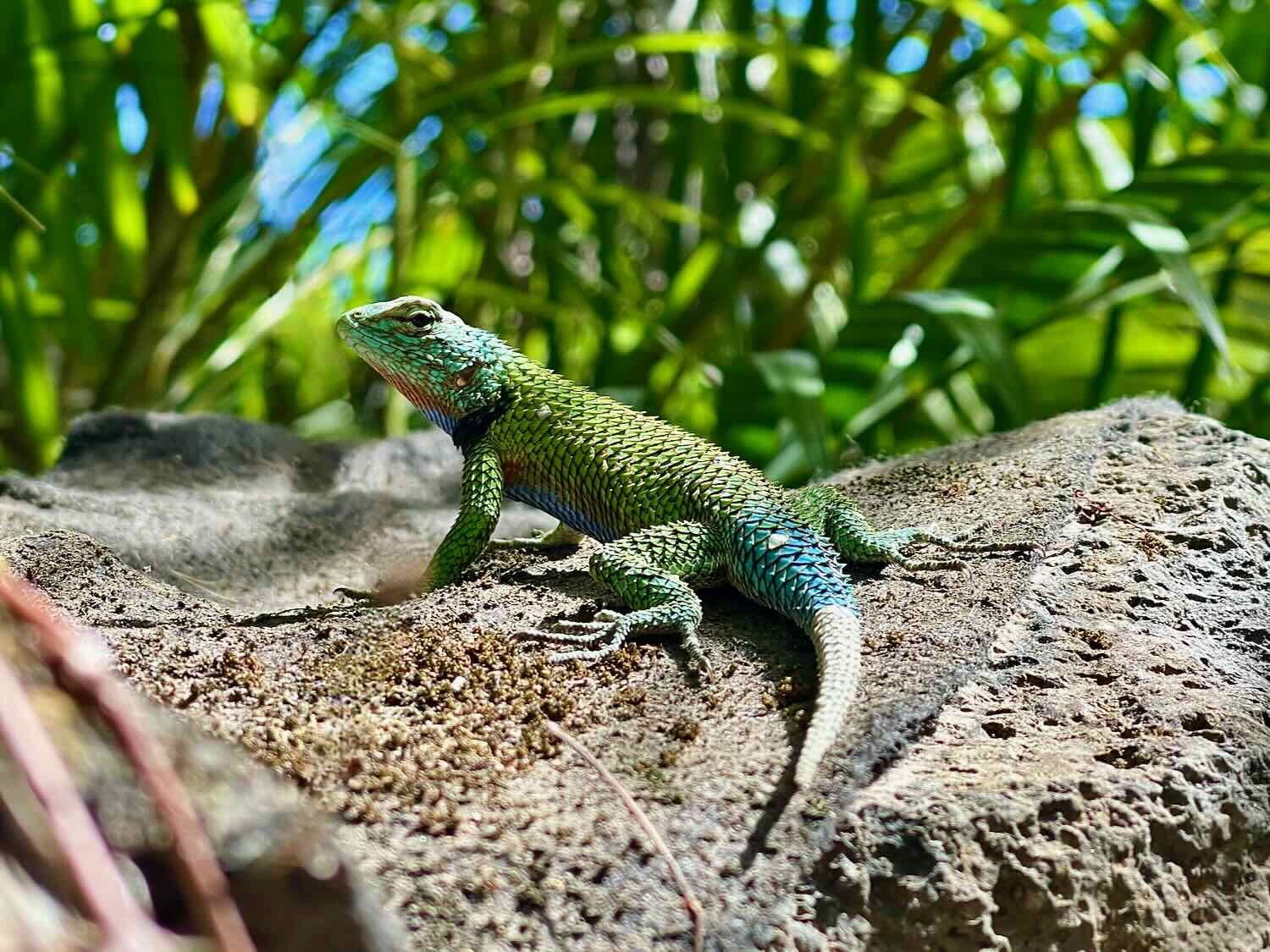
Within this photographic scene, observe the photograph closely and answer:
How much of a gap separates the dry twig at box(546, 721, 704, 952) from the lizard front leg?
75cm

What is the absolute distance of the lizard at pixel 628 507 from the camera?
202 centimetres

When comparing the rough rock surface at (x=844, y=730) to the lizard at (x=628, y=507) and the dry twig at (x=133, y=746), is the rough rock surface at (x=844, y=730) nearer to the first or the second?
the lizard at (x=628, y=507)

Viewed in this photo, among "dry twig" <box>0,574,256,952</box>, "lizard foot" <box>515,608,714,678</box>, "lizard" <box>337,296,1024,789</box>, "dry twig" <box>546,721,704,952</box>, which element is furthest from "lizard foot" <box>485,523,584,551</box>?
"dry twig" <box>0,574,256,952</box>

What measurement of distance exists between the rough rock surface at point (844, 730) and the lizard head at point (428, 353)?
1.21 feet

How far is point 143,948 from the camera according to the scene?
0.69m

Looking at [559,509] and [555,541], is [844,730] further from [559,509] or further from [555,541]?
[555,541]

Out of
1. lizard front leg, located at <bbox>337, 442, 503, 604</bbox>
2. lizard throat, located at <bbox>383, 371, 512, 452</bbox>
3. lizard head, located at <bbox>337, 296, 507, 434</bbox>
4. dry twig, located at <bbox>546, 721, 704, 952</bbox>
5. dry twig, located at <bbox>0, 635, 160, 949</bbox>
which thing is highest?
dry twig, located at <bbox>0, 635, 160, 949</bbox>

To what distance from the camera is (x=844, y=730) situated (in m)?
1.69

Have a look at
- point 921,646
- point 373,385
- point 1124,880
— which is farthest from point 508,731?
point 373,385

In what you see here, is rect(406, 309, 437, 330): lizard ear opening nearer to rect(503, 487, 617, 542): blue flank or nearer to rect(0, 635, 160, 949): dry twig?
rect(503, 487, 617, 542): blue flank

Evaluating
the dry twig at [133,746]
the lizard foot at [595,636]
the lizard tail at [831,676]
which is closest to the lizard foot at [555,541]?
the lizard foot at [595,636]

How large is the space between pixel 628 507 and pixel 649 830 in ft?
3.26

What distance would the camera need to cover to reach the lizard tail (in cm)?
159

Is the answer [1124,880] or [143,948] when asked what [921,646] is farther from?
[143,948]
